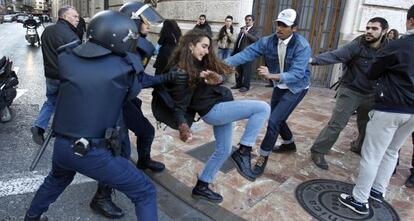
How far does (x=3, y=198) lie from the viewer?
322 cm

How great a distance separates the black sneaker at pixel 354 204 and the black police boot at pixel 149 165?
1961 millimetres

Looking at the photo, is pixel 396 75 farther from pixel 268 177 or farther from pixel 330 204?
pixel 268 177

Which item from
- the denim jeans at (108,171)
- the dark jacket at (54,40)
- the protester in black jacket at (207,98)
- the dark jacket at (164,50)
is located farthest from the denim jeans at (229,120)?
the dark jacket at (54,40)

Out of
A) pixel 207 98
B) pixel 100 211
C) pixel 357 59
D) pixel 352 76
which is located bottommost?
pixel 100 211

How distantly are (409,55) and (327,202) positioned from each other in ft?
5.28

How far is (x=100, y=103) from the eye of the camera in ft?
6.93

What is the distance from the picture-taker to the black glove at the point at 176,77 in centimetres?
281

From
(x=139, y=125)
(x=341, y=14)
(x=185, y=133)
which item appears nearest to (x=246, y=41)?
(x=341, y=14)

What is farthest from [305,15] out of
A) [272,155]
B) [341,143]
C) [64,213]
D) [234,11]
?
[64,213]

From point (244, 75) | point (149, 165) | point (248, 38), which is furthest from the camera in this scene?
point (244, 75)

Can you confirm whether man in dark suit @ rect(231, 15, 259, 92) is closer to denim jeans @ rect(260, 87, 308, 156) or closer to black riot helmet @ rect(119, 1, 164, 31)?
denim jeans @ rect(260, 87, 308, 156)

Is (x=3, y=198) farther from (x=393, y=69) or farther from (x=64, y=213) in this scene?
(x=393, y=69)

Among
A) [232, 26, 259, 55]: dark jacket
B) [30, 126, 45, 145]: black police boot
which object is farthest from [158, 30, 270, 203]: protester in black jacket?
[232, 26, 259, 55]: dark jacket

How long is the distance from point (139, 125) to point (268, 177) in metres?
1.57
